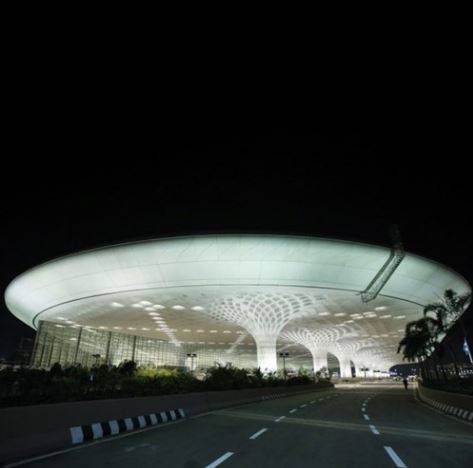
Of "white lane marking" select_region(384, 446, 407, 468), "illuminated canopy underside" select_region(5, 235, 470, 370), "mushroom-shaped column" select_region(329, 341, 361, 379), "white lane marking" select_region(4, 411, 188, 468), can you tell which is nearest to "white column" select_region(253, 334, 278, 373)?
"illuminated canopy underside" select_region(5, 235, 470, 370)

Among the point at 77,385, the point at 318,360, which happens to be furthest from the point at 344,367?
the point at 77,385

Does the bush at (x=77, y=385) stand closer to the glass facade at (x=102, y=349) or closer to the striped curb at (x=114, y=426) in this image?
the striped curb at (x=114, y=426)

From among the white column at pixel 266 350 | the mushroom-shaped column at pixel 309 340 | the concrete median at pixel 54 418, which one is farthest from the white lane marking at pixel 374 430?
the mushroom-shaped column at pixel 309 340

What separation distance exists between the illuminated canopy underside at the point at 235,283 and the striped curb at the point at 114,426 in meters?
21.5

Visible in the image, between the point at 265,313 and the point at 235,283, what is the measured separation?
10214 millimetres

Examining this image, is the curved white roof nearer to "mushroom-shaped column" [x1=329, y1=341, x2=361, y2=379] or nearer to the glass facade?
the glass facade

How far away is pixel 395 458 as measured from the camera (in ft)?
27.9

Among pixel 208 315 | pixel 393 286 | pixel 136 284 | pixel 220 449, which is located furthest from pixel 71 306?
pixel 220 449

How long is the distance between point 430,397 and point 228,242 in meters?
21.4

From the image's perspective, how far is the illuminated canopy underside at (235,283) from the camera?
37219 mm

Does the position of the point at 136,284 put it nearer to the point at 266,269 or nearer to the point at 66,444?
the point at 266,269

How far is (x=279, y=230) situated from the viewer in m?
35.2

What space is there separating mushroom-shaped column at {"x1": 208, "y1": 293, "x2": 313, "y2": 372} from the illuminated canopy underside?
14 centimetres

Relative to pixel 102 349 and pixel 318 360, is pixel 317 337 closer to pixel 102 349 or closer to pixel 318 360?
pixel 318 360
